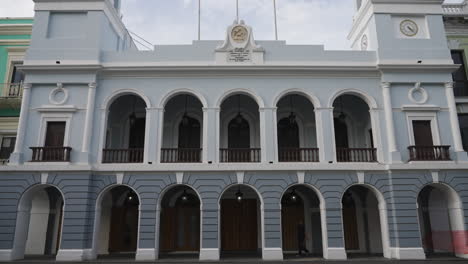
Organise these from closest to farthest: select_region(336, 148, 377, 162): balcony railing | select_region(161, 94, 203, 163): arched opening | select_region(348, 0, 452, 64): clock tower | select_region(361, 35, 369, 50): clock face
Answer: select_region(336, 148, 377, 162): balcony railing < select_region(348, 0, 452, 64): clock tower < select_region(161, 94, 203, 163): arched opening < select_region(361, 35, 369, 50): clock face

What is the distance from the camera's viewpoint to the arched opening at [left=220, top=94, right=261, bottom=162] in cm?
1544

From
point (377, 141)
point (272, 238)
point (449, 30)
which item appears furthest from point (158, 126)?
point (449, 30)

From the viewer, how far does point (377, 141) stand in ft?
45.1

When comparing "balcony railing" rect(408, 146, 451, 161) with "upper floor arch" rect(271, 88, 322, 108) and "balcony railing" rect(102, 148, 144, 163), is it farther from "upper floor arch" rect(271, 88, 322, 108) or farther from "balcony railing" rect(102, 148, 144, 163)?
"balcony railing" rect(102, 148, 144, 163)

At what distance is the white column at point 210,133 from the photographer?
13.5m

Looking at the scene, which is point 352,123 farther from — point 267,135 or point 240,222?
point 240,222

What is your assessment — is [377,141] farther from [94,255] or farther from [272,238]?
[94,255]

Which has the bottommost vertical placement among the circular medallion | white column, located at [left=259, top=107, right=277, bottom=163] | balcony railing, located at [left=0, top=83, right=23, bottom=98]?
white column, located at [left=259, top=107, right=277, bottom=163]

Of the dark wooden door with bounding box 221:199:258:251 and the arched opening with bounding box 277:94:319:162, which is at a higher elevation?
the arched opening with bounding box 277:94:319:162

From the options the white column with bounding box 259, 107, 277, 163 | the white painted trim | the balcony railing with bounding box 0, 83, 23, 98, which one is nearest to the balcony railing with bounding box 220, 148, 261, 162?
the white column with bounding box 259, 107, 277, 163

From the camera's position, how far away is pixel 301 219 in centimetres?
1560

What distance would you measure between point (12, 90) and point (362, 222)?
16.9m

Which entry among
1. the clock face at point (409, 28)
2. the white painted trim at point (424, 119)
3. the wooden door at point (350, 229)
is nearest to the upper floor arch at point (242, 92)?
the white painted trim at point (424, 119)

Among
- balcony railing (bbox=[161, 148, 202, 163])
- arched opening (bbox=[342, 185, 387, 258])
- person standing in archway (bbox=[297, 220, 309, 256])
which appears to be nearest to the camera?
balcony railing (bbox=[161, 148, 202, 163])
